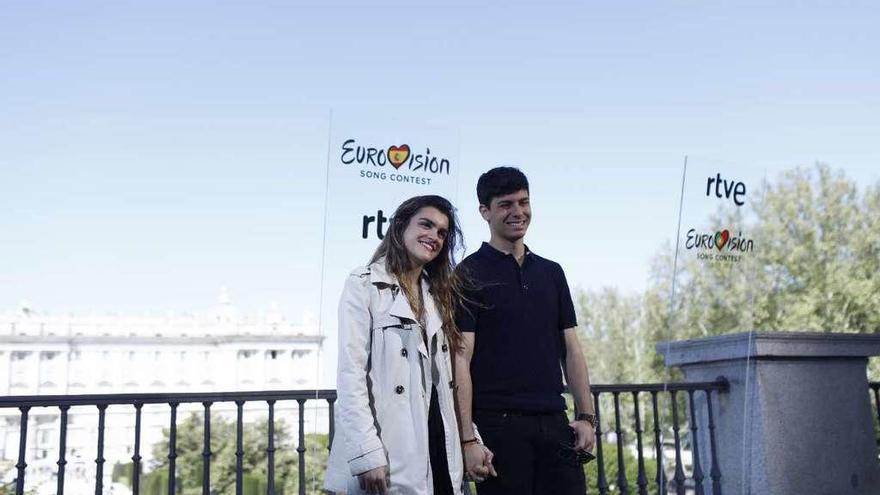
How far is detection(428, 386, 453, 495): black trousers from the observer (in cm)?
233

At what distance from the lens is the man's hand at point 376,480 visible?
214cm

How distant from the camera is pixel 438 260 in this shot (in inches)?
102

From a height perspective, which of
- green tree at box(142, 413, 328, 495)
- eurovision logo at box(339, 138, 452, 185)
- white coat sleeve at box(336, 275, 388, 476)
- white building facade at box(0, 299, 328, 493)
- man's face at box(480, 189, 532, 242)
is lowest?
green tree at box(142, 413, 328, 495)

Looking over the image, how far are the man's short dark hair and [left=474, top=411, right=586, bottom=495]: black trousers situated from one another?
757 millimetres

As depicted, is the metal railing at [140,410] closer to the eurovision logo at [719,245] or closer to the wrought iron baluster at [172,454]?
the wrought iron baluster at [172,454]

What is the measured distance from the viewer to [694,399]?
4711mm

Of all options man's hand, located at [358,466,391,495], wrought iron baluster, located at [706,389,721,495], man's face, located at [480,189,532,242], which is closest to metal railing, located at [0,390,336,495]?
man's face, located at [480,189,532,242]

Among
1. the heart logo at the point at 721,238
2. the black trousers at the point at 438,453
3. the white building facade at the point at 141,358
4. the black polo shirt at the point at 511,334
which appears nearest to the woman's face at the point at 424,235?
the black polo shirt at the point at 511,334

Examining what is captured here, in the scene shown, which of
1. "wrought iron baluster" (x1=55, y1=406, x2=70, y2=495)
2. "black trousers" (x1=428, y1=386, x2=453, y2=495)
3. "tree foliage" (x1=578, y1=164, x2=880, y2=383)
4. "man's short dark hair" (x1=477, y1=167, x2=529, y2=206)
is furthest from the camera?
"tree foliage" (x1=578, y1=164, x2=880, y2=383)

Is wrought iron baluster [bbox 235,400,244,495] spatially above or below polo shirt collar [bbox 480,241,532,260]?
below

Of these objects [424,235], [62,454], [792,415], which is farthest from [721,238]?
[62,454]

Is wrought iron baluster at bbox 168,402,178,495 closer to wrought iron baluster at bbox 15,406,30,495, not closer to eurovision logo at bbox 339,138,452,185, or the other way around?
wrought iron baluster at bbox 15,406,30,495

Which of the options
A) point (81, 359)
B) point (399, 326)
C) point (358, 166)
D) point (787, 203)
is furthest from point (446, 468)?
point (81, 359)

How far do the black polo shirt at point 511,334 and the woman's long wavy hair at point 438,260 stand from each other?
0.08 m
